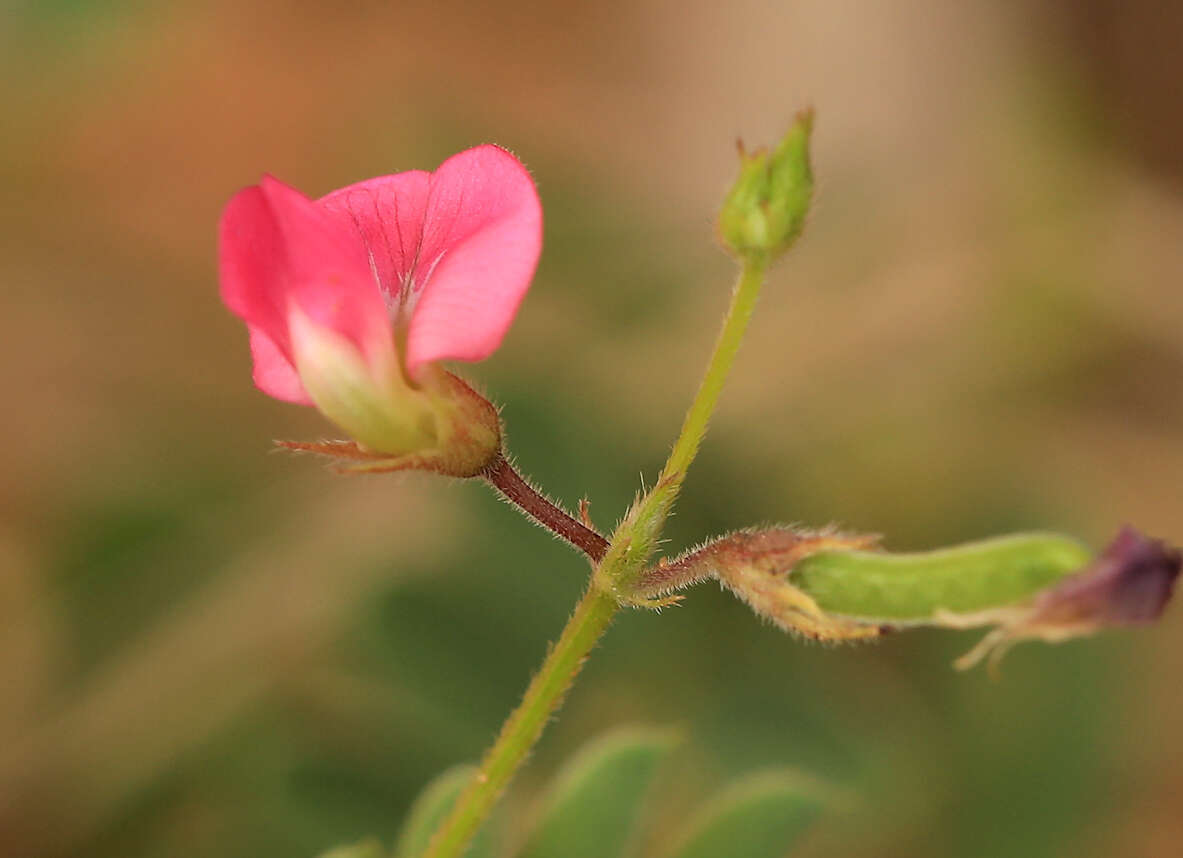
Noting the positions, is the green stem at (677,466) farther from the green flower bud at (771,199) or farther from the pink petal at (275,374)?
the pink petal at (275,374)

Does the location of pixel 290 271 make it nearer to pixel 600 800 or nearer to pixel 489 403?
pixel 489 403

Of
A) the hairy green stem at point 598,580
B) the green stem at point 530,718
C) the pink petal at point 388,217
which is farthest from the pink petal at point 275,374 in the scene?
the green stem at point 530,718

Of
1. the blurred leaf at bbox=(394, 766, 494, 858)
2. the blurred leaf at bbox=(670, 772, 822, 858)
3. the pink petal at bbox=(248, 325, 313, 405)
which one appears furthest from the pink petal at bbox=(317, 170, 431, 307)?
the blurred leaf at bbox=(670, 772, 822, 858)

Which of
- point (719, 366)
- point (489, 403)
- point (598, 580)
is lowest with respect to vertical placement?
point (598, 580)

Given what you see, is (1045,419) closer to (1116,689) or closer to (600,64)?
(1116,689)

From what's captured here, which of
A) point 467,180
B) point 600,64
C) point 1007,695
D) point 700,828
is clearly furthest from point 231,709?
point 600,64

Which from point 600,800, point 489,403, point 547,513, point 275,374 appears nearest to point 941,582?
point 547,513
